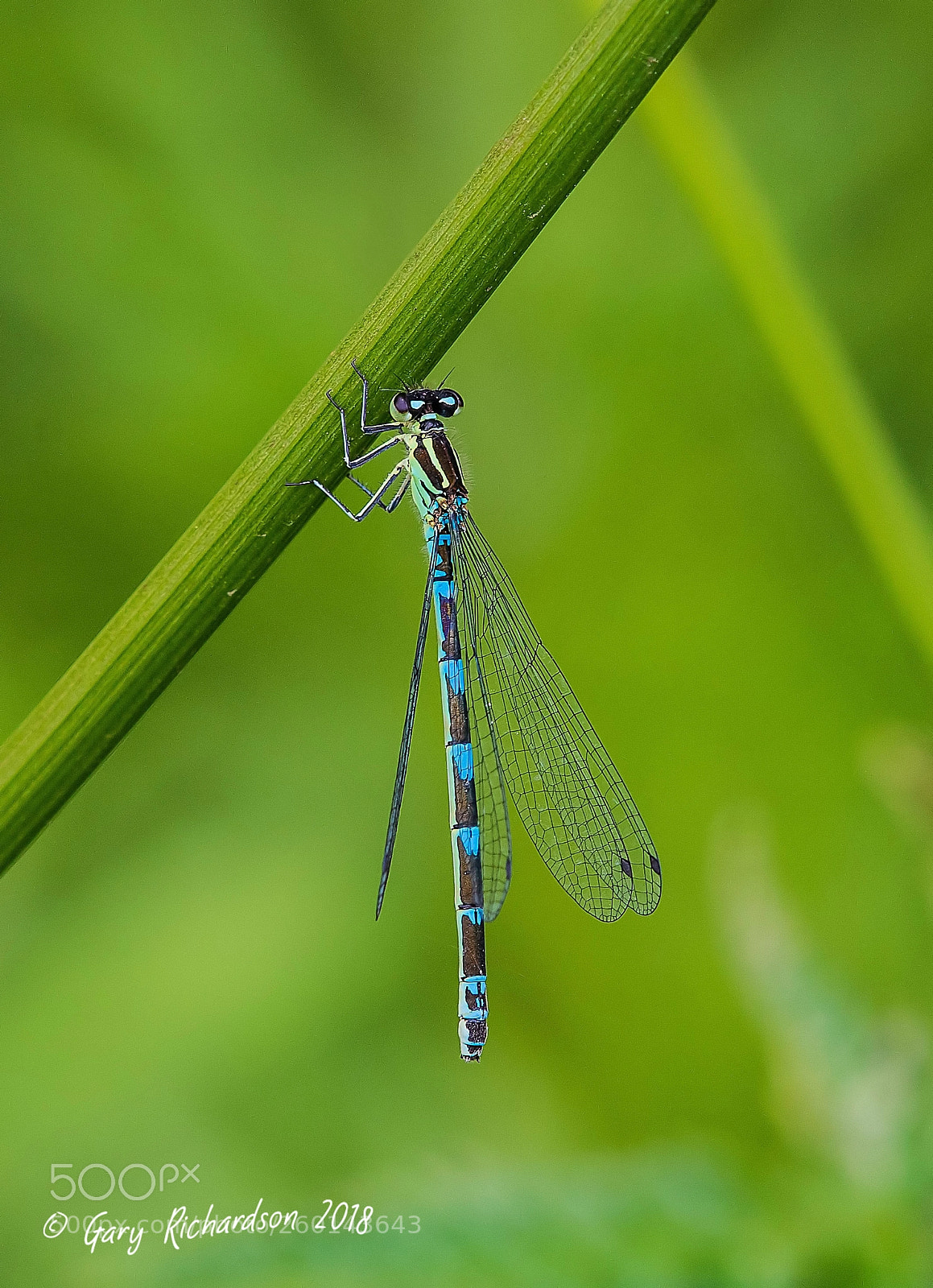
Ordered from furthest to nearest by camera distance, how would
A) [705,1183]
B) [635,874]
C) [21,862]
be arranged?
[21,862], [635,874], [705,1183]

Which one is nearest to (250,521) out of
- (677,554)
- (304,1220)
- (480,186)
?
(480,186)

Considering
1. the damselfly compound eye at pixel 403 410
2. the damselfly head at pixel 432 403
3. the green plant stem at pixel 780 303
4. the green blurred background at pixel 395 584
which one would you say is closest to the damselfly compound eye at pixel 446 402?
the damselfly head at pixel 432 403

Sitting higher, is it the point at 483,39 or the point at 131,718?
the point at 483,39

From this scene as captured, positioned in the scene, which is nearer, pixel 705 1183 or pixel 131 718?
pixel 131 718

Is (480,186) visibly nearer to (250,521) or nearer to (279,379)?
(250,521)

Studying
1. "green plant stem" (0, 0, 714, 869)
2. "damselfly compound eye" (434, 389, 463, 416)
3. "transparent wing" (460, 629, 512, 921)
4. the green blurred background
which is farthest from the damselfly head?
"green plant stem" (0, 0, 714, 869)

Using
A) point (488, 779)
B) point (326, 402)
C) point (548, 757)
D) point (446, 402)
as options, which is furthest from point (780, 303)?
point (326, 402)

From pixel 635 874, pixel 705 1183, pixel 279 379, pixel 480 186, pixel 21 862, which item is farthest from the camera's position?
pixel 279 379
